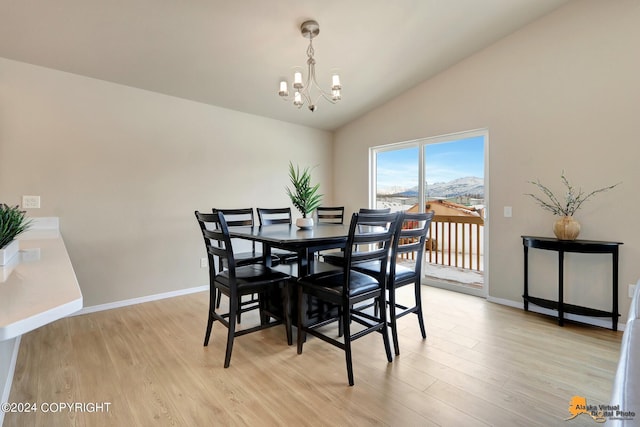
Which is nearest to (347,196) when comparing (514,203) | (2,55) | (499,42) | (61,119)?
(514,203)

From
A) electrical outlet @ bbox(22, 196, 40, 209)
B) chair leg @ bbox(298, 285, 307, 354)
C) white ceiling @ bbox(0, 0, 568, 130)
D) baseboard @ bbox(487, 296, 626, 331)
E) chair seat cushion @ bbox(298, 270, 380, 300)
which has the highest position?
white ceiling @ bbox(0, 0, 568, 130)

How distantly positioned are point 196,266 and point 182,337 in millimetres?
1399

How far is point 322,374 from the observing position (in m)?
2.04

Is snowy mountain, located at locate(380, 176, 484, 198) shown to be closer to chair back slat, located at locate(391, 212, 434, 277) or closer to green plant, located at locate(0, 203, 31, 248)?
chair back slat, located at locate(391, 212, 434, 277)

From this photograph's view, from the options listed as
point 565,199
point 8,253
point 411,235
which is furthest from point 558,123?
point 8,253

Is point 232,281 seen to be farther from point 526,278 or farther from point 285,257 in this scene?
Result: point 526,278

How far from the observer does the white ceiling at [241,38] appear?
2424 mm

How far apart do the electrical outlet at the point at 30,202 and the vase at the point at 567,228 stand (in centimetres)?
491

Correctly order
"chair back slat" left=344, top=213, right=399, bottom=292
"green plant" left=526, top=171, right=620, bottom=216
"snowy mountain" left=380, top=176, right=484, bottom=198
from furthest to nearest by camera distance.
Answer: "snowy mountain" left=380, top=176, right=484, bottom=198
"green plant" left=526, top=171, right=620, bottom=216
"chair back slat" left=344, top=213, right=399, bottom=292

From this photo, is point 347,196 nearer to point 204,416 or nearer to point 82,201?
point 82,201

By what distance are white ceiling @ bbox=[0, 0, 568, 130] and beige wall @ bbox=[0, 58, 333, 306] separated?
0.26 m

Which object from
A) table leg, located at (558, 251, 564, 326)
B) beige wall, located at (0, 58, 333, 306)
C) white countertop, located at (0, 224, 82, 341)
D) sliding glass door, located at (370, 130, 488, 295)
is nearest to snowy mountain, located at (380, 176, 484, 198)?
sliding glass door, located at (370, 130, 488, 295)

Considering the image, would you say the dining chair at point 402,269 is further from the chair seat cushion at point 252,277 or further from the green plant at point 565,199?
the green plant at point 565,199

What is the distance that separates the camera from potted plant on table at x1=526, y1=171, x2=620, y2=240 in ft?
9.28
